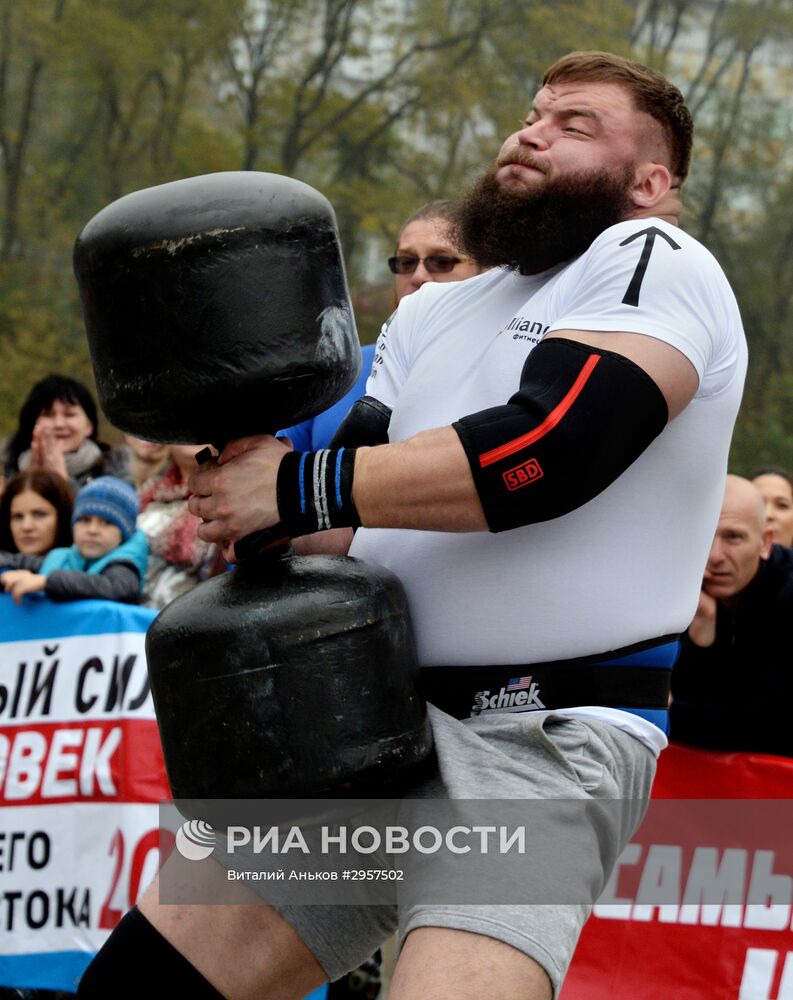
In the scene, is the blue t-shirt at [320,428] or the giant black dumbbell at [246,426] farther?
the blue t-shirt at [320,428]

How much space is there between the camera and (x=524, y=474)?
2254 mm

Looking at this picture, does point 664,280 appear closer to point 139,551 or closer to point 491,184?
point 491,184

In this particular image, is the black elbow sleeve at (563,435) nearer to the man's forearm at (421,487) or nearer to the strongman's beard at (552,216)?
the man's forearm at (421,487)

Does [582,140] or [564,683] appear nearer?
[564,683]

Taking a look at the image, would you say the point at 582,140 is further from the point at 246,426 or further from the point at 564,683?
the point at 564,683

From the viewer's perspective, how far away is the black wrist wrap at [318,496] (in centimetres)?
234

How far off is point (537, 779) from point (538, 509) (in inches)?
18.2

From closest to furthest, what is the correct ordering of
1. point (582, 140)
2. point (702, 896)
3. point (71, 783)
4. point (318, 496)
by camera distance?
point (318, 496) → point (582, 140) → point (702, 896) → point (71, 783)

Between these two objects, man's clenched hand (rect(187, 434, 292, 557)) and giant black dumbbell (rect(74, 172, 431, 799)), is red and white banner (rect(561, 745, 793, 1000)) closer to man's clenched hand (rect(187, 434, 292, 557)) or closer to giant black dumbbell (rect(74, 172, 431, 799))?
giant black dumbbell (rect(74, 172, 431, 799))

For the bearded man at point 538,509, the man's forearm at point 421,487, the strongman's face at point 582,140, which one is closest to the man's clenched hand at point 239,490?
the bearded man at point 538,509

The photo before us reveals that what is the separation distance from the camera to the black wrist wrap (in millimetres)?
2338

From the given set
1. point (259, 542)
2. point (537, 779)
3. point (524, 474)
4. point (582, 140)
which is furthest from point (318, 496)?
point (582, 140)

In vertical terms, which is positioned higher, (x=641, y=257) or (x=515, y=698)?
(x=641, y=257)

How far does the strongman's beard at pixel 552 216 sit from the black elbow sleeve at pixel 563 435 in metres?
0.44
